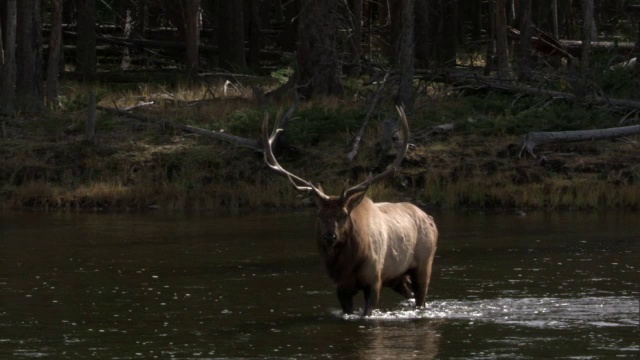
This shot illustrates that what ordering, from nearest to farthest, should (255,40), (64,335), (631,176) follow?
1. (64,335)
2. (631,176)
3. (255,40)

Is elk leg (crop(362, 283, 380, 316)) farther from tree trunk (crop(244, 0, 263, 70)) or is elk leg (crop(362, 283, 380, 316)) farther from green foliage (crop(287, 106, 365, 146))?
tree trunk (crop(244, 0, 263, 70))

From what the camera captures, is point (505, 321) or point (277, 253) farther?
point (277, 253)

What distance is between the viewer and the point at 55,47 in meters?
30.2

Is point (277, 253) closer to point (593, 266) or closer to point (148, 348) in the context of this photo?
point (593, 266)

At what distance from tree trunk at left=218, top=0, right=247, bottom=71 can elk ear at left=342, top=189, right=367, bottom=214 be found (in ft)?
77.1

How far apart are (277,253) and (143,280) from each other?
10.2 ft

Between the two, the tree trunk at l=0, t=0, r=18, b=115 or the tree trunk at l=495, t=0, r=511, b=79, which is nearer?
the tree trunk at l=0, t=0, r=18, b=115

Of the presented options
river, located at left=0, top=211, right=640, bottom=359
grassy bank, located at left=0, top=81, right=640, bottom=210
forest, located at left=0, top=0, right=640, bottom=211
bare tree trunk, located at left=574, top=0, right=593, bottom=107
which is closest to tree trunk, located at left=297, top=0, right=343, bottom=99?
forest, located at left=0, top=0, right=640, bottom=211

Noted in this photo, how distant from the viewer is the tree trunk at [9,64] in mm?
28422

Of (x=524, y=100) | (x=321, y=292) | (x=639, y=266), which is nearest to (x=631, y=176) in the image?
(x=524, y=100)

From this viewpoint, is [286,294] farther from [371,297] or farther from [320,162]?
[320,162]

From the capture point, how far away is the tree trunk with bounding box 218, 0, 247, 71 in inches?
1437

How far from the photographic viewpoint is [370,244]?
43.5 feet

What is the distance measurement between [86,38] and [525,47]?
37.6ft
